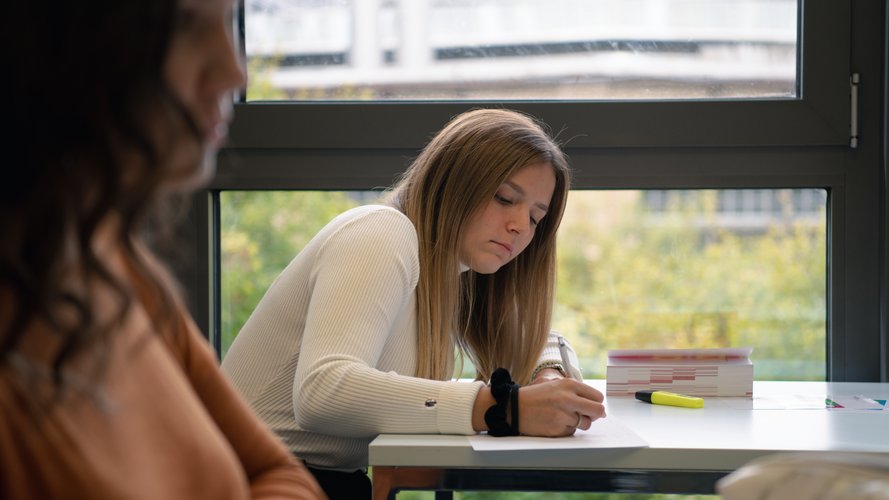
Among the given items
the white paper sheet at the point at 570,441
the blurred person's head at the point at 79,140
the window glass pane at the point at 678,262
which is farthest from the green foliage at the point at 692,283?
the blurred person's head at the point at 79,140

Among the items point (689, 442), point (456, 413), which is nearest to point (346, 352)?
point (456, 413)

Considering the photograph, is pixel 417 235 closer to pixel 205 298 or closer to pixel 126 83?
pixel 205 298

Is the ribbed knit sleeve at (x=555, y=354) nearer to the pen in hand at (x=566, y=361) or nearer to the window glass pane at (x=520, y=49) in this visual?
the pen in hand at (x=566, y=361)

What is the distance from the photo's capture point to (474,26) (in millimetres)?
2379

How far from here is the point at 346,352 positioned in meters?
1.42

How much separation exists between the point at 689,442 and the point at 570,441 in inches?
6.3

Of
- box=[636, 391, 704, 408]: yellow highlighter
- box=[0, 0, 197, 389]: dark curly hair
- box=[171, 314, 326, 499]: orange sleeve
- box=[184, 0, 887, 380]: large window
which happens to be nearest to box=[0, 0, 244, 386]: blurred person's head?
box=[0, 0, 197, 389]: dark curly hair

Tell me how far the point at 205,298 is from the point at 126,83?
185 centimetres

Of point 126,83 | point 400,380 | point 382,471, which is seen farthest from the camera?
point 400,380

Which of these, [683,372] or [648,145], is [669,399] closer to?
[683,372]

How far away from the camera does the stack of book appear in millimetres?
1866

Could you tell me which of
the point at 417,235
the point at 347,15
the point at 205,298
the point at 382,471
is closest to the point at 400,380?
the point at 382,471

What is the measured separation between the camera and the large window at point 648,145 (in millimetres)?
2307

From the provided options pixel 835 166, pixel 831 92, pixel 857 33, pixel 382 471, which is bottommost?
pixel 382 471
